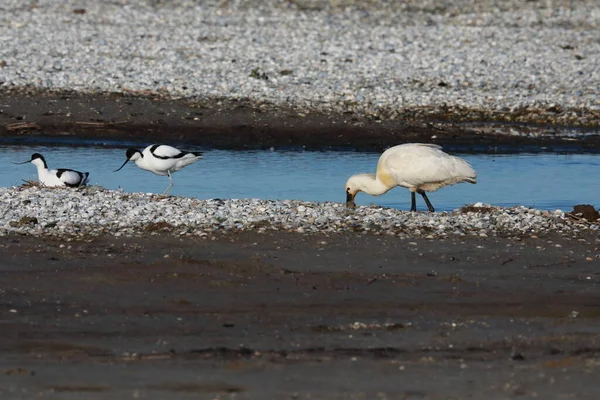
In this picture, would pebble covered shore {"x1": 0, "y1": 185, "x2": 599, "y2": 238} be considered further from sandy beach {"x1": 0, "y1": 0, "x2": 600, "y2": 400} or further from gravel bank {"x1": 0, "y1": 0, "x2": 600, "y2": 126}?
gravel bank {"x1": 0, "y1": 0, "x2": 600, "y2": 126}

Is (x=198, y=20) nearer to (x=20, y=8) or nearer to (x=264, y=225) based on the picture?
(x=20, y=8)

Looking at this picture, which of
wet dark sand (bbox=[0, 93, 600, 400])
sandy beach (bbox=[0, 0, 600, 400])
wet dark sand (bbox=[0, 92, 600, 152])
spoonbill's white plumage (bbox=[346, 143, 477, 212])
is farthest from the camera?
wet dark sand (bbox=[0, 92, 600, 152])

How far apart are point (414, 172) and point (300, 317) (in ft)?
15.8

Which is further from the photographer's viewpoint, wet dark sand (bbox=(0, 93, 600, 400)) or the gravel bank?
the gravel bank

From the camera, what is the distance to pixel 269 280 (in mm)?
9359

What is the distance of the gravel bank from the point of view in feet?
66.4

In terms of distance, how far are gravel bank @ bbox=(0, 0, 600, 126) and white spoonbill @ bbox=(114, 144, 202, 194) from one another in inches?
213

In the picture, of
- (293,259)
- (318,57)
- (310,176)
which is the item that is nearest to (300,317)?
(293,259)

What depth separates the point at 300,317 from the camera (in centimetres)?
836

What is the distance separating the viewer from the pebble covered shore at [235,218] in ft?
36.6

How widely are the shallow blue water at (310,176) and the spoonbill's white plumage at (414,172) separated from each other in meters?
0.64

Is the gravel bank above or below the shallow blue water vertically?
above

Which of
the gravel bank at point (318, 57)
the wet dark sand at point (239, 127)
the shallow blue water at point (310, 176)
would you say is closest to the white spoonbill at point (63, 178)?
the shallow blue water at point (310, 176)

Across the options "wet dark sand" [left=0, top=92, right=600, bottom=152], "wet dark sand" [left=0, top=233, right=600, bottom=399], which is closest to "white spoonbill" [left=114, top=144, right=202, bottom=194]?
"wet dark sand" [left=0, top=92, right=600, bottom=152]
